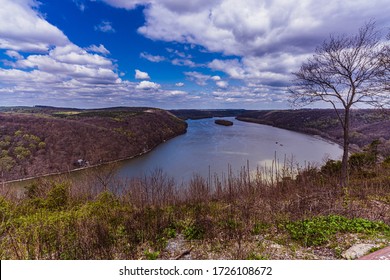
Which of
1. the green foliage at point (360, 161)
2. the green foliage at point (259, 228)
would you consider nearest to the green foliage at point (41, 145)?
Result: the green foliage at point (259, 228)

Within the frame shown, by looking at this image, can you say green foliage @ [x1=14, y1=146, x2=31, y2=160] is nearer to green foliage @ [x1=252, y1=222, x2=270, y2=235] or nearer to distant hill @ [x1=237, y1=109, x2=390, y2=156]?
green foliage @ [x1=252, y1=222, x2=270, y2=235]

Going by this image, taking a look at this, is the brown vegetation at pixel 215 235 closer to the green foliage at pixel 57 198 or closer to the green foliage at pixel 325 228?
the green foliage at pixel 325 228

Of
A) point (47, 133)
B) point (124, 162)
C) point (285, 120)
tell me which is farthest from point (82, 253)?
point (285, 120)

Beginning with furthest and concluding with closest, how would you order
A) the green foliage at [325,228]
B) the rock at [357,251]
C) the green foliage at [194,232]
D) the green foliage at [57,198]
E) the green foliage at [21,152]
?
the green foliage at [21,152] < the green foliage at [57,198] < the green foliage at [194,232] < the green foliage at [325,228] < the rock at [357,251]

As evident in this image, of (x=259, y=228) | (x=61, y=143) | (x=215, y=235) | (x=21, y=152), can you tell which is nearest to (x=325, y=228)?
(x=259, y=228)

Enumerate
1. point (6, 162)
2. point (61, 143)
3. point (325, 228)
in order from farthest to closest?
point (61, 143) < point (6, 162) < point (325, 228)

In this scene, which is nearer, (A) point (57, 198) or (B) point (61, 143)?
(A) point (57, 198)

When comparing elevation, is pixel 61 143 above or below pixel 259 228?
below

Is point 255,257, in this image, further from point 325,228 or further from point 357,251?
point 325,228
